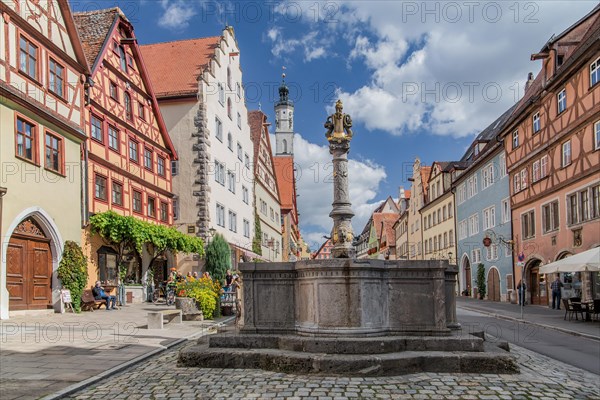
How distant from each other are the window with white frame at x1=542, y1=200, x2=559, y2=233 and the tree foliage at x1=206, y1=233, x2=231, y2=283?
53.0 ft

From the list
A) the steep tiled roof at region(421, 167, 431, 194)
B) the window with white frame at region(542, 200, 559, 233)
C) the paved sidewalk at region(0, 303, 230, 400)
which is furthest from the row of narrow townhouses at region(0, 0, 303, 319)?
the steep tiled roof at region(421, 167, 431, 194)

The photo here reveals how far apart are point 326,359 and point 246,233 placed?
35.1 m

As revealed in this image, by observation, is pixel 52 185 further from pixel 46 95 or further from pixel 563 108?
pixel 563 108

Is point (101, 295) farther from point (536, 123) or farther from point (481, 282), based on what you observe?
point (481, 282)

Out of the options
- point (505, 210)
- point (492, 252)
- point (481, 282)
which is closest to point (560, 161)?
point (505, 210)

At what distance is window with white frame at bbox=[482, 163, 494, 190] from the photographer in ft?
120

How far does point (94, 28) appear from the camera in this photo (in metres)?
25.4

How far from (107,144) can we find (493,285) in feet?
79.7

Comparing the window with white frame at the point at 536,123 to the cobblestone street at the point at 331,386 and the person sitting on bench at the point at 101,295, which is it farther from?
the cobblestone street at the point at 331,386

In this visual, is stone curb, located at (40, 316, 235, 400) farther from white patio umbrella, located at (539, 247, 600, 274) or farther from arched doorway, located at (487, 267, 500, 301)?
arched doorway, located at (487, 267, 500, 301)

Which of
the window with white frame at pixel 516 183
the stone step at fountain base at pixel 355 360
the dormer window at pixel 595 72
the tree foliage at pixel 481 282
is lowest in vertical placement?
the tree foliage at pixel 481 282

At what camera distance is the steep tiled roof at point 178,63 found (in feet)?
109

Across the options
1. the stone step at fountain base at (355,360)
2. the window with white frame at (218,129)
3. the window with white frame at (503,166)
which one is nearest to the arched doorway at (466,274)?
the window with white frame at (503,166)

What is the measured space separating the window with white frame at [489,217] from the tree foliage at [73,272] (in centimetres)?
2518
